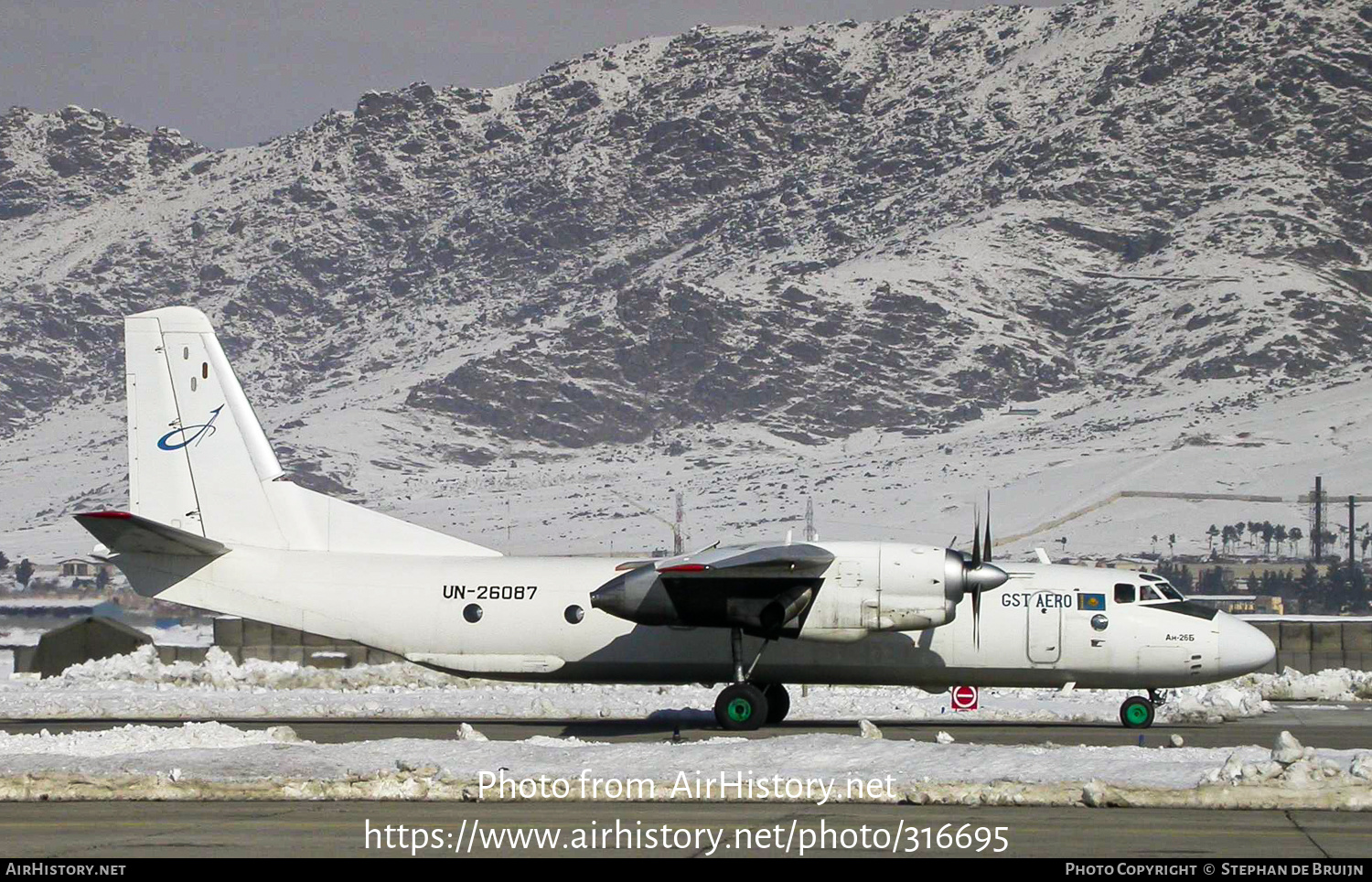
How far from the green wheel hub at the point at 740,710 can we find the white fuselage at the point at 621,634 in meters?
1.02

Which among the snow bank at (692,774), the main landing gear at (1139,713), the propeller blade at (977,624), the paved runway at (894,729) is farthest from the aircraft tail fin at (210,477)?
the main landing gear at (1139,713)

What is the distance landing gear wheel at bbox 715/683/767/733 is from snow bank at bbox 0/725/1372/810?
5.35 meters

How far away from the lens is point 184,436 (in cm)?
3241

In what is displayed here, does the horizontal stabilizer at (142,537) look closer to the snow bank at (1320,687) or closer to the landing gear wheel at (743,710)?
the landing gear wheel at (743,710)

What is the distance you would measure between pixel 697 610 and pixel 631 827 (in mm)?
11657

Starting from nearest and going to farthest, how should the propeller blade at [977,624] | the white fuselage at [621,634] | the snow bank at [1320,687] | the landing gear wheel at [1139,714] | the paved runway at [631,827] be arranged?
1. the paved runway at [631,827]
2. the propeller blade at [977,624]
3. the white fuselage at [621,634]
4. the landing gear wheel at [1139,714]
5. the snow bank at [1320,687]

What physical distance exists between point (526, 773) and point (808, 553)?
8.78 m

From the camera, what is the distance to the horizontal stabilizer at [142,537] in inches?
1160

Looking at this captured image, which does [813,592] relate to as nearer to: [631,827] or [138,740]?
[138,740]

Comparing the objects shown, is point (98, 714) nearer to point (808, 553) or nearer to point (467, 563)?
point (467, 563)

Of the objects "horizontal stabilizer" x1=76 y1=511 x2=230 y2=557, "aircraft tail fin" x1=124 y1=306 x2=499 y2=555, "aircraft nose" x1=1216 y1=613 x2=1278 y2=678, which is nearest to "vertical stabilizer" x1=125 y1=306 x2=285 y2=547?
"aircraft tail fin" x1=124 y1=306 x2=499 y2=555

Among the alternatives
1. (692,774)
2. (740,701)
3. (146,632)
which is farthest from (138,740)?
(146,632)

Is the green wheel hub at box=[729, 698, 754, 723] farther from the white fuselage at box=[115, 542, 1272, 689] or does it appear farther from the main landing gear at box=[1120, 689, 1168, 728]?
the main landing gear at box=[1120, 689, 1168, 728]

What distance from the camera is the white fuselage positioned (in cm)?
3102
